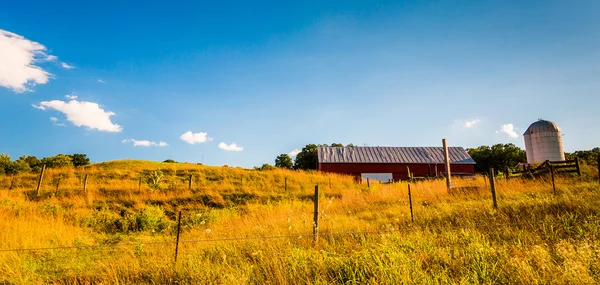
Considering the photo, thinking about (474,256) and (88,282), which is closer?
(474,256)

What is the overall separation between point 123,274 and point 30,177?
25.7 m

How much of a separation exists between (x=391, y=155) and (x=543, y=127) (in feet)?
67.3

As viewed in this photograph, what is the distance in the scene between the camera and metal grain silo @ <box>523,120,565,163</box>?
39.3 meters

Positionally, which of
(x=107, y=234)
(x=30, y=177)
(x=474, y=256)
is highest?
(x=30, y=177)

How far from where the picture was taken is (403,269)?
15.8 ft

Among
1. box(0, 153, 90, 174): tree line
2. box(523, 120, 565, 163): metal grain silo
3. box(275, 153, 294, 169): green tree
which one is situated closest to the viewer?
box(0, 153, 90, 174): tree line

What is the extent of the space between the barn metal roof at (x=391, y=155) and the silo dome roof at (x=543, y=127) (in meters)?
9.77

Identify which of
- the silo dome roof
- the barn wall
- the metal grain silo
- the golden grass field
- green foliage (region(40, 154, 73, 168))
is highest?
the silo dome roof

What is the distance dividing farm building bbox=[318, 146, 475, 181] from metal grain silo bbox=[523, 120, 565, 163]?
30.8ft

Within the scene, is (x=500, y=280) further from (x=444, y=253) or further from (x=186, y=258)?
(x=186, y=258)

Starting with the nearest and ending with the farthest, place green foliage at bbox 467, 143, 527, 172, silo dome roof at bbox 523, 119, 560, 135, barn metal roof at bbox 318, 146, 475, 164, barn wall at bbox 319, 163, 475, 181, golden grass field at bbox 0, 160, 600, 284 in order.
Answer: golden grass field at bbox 0, 160, 600, 284, barn wall at bbox 319, 163, 475, 181, barn metal roof at bbox 318, 146, 475, 164, silo dome roof at bbox 523, 119, 560, 135, green foliage at bbox 467, 143, 527, 172

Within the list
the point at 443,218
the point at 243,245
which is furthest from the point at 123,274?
the point at 443,218

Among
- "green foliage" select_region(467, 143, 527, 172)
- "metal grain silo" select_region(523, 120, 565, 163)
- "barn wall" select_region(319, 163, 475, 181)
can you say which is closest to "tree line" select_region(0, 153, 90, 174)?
"barn wall" select_region(319, 163, 475, 181)

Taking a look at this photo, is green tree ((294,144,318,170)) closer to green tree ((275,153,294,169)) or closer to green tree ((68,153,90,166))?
green tree ((275,153,294,169))
